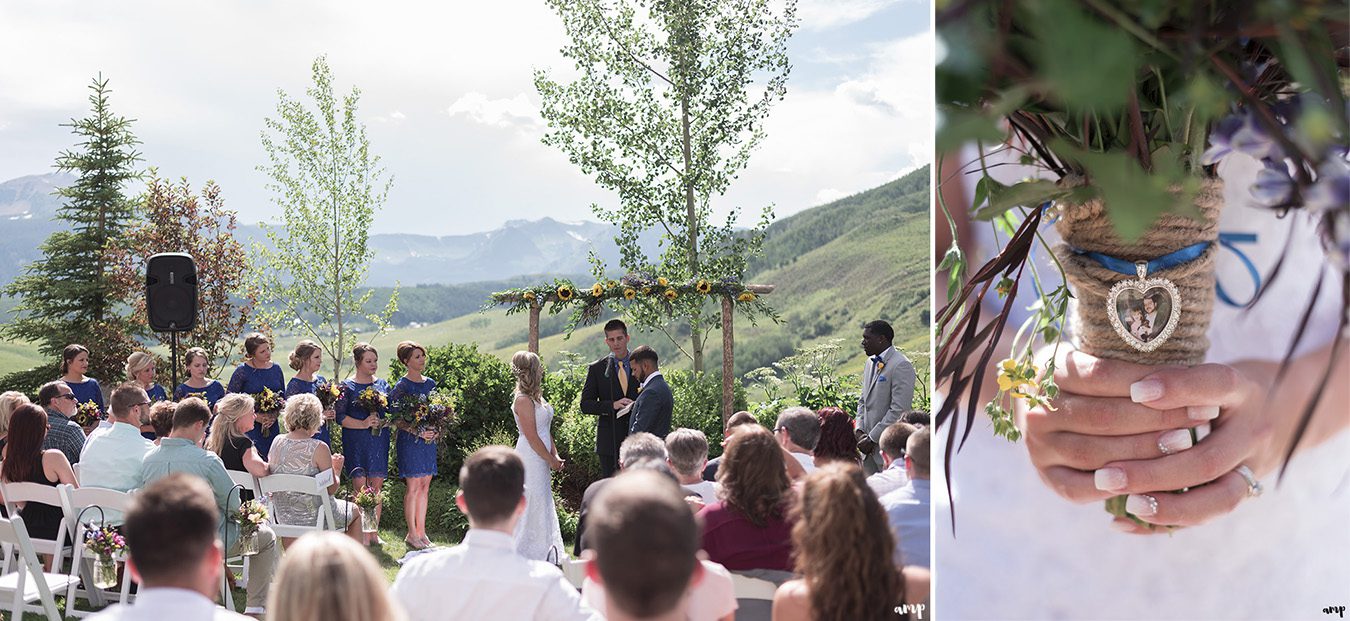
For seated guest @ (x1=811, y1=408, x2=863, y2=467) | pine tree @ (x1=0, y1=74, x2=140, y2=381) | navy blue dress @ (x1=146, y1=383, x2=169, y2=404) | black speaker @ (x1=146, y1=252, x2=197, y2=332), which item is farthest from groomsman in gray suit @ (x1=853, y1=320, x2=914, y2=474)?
pine tree @ (x1=0, y1=74, x2=140, y2=381)

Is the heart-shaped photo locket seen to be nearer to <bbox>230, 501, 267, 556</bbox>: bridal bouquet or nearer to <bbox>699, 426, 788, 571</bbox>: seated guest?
<bbox>699, 426, 788, 571</bbox>: seated guest

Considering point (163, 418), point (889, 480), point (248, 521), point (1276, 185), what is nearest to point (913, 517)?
point (889, 480)

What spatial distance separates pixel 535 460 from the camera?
20.3 ft

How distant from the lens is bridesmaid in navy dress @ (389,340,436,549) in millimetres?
6844

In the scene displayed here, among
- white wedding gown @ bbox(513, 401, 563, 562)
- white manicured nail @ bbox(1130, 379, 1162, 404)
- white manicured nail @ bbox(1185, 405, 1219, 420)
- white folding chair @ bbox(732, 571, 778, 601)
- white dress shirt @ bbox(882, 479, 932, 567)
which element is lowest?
white wedding gown @ bbox(513, 401, 563, 562)

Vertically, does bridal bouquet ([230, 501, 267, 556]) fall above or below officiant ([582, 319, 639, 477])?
below

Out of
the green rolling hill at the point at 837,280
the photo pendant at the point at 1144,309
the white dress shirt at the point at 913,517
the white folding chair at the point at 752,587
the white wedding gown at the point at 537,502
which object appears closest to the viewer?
the photo pendant at the point at 1144,309

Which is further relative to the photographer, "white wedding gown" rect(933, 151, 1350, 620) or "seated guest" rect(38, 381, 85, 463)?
"seated guest" rect(38, 381, 85, 463)

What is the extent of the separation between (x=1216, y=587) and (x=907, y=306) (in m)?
36.9

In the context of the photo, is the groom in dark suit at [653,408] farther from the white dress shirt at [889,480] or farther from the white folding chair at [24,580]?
the white folding chair at [24,580]

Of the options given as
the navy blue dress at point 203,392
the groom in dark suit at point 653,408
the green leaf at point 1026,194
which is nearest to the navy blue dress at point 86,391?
the navy blue dress at point 203,392

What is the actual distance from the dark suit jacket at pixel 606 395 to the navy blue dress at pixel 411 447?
41.5 inches

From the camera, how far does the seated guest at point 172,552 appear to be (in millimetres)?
2070

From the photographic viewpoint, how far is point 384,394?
22.5ft
